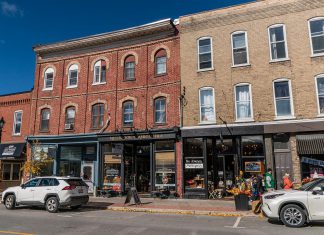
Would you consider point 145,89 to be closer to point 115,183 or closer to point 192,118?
point 192,118

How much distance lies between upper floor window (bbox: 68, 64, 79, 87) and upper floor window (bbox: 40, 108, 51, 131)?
2.76 metres

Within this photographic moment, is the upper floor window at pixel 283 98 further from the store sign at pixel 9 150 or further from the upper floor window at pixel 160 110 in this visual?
the store sign at pixel 9 150

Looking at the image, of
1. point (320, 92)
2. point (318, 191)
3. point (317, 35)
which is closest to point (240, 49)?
point (317, 35)

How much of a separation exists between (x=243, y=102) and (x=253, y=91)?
850mm

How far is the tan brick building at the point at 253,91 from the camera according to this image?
1672 centimetres

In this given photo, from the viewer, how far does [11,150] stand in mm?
24625

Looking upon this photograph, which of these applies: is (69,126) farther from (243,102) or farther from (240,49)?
(240,49)

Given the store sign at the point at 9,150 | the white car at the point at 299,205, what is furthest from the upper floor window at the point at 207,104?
the store sign at the point at 9,150

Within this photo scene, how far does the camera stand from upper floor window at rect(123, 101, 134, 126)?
68.9 ft

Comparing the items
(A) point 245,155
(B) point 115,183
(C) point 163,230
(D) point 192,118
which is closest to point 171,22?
(D) point 192,118

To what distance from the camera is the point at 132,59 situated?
21891mm

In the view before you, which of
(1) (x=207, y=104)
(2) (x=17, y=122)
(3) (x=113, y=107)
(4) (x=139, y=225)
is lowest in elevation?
(4) (x=139, y=225)

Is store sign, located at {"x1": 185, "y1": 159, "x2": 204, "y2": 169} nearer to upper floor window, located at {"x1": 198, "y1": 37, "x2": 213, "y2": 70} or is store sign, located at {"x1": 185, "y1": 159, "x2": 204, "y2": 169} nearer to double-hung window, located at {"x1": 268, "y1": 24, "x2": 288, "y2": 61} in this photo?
upper floor window, located at {"x1": 198, "y1": 37, "x2": 213, "y2": 70}

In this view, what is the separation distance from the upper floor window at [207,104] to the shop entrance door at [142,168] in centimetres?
456
